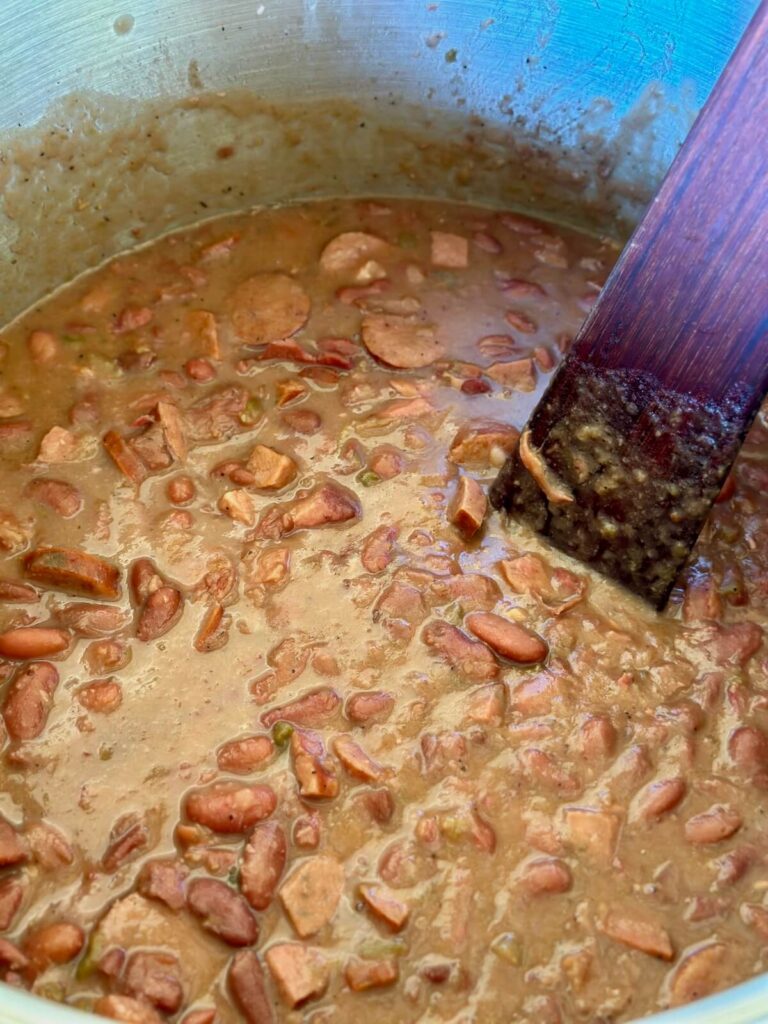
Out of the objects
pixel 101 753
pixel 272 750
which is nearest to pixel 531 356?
pixel 272 750

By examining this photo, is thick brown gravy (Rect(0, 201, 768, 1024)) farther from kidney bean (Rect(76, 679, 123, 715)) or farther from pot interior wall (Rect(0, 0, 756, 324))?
pot interior wall (Rect(0, 0, 756, 324))

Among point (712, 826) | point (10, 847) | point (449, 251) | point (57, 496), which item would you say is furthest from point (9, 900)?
point (449, 251)

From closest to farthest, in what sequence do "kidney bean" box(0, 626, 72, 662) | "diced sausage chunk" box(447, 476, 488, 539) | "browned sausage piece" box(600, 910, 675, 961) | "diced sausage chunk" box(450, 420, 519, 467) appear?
"browned sausage piece" box(600, 910, 675, 961), "kidney bean" box(0, 626, 72, 662), "diced sausage chunk" box(447, 476, 488, 539), "diced sausage chunk" box(450, 420, 519, 467)

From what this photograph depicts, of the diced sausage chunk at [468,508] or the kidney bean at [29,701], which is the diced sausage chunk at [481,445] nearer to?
the diced sausage chunk at [468,508]

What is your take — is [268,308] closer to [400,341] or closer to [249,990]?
[400,341]

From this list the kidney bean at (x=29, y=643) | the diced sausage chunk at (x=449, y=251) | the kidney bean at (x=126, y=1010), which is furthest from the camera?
the diced sausage chunk at (x=449, y=251)

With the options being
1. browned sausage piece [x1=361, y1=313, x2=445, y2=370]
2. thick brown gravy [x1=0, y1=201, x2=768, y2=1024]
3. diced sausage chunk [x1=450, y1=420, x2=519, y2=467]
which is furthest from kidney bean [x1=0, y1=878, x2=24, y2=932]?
browned sausage piece [x1=361, y1=313, x2=445, y2=370]

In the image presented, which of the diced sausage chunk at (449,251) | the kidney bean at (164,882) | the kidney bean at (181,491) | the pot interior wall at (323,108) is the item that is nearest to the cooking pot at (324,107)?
the pot interior wall at (323,108)
